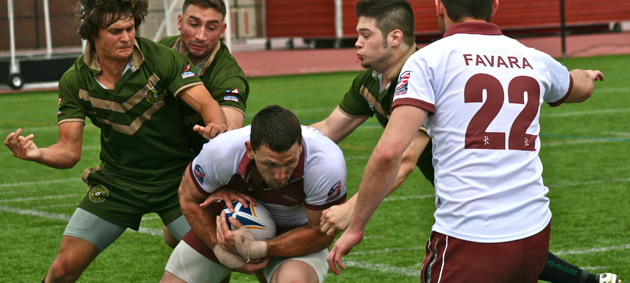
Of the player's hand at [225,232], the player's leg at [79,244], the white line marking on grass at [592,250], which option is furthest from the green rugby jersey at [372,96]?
the white line marking on grass at [592,250]

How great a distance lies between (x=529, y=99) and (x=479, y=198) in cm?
42

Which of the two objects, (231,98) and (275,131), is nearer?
(275,131)

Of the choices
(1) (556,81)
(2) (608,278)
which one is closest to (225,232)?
(1) (556,81)

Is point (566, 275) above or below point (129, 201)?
below

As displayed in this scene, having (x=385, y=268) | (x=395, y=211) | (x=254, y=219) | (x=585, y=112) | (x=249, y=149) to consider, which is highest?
(x=249, y=149)

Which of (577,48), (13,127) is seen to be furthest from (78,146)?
(577,48)

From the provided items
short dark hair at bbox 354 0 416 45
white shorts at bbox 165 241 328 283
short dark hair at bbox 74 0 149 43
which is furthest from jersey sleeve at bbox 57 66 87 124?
short dark hair at bbox 354 0 416 45

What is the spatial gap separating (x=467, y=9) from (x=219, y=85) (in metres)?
2.12

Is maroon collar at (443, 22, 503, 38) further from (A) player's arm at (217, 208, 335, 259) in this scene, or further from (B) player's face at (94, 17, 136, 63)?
(B) player's face at (94, 17, 136, 63)

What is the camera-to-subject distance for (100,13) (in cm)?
497

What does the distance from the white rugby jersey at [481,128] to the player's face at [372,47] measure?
1434 millimetres

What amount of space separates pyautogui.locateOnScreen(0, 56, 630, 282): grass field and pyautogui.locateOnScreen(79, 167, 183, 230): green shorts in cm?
98

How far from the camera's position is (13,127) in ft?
47.5

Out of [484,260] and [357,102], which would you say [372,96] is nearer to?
[357,102]
